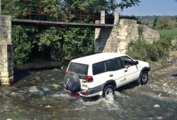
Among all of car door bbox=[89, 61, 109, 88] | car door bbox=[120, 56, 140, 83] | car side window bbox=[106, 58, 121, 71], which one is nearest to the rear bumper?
car door bbox=[89, 61, 109, 88]

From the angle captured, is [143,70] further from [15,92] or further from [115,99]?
[15,92]

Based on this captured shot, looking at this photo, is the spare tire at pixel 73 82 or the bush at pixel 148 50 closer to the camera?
the spare tire at pixel 73 82

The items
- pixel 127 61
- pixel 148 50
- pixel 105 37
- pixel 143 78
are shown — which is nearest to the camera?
pixel 127 61

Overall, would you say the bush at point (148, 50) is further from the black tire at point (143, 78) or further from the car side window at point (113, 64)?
the car side window at point (113, 64)

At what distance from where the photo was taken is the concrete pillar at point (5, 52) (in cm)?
1123

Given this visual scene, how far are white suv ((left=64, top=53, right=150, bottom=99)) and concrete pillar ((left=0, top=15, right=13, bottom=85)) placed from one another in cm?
522

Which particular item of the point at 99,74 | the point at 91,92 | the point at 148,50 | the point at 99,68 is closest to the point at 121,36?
the point at 148,50

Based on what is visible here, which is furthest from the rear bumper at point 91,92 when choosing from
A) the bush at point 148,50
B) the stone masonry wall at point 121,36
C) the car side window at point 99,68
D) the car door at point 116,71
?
the stone masonry wall at point 121,36

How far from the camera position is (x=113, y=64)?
8.34m

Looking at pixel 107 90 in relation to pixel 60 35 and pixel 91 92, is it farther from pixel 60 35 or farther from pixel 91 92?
pixel 60 35

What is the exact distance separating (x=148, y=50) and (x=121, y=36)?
2682 mm

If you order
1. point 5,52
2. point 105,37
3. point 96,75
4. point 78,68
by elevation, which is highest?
point 105,37

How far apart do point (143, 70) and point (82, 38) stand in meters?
9.19

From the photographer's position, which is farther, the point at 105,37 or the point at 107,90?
the point at 105,37
